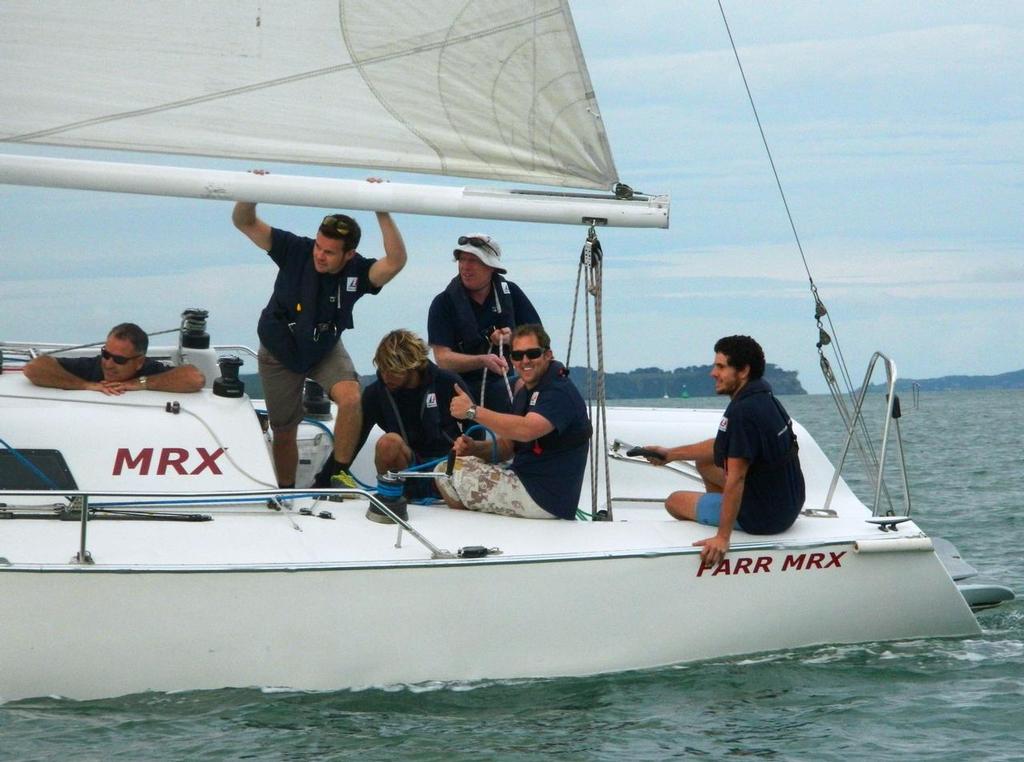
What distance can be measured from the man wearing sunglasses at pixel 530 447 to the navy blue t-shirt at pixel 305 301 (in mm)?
801

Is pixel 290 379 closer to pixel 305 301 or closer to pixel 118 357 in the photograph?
pixel 305 301

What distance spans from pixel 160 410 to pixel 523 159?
2.24 meters

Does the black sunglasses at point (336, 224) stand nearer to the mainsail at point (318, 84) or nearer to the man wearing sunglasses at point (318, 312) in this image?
the man wearing sunglasses at point (318, 312)

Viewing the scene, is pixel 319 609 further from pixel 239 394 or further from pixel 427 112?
pixel 427 112

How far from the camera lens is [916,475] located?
19.2 m

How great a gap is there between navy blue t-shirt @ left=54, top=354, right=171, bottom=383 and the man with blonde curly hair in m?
1.15

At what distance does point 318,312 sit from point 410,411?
71 cm

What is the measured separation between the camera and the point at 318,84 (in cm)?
652

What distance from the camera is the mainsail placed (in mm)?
6391

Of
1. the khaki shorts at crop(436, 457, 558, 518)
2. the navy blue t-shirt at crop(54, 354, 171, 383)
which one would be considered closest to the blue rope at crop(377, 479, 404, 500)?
the khaki shorts at crop(436, 457, 558, 518)

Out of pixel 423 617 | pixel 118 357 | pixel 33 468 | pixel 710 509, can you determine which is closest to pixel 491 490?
pixel 423 617

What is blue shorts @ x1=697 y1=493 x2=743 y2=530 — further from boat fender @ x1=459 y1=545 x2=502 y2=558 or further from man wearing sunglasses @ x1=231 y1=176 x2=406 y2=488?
man wearing sunglasses @ x1=231 y1=176 x2=406 y2=488

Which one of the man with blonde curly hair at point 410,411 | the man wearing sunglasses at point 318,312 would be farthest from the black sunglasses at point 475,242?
the man with blonde curly hair at point 410,411

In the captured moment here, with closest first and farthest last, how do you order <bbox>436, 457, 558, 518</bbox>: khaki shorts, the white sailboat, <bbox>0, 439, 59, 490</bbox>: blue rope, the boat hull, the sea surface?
the sea surface, the boat hull, the white sailboat, <bbox>0, 439, 59, 490</bbox>: blue rope, <bbox>436, 457, 558, 518</bbox>: khaki shorts
